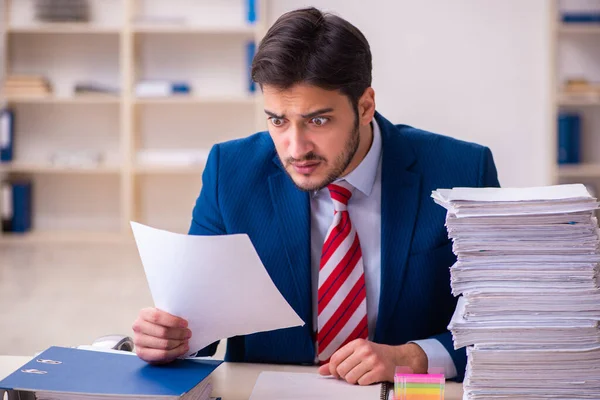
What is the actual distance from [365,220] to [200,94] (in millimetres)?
4446

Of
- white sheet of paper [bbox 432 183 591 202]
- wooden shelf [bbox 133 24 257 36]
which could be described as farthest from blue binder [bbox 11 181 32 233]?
white sheet of paper [bbox 432 183 591 202]

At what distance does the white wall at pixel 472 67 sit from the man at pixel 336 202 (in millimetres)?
4170

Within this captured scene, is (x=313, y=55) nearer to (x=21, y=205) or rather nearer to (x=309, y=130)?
(x=309, y=130)

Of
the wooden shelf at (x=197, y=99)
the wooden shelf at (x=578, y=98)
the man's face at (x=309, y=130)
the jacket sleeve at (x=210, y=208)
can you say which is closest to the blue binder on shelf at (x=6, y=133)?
the wooden shelf at (x=197, y=99)

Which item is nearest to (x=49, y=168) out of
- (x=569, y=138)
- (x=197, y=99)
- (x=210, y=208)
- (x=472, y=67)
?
(x=197, y=99)

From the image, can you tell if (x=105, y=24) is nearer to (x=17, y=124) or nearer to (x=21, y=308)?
(x=17, y=124)

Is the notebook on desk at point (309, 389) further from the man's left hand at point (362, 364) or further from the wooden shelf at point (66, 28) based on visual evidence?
the wooden shelf at point (66, 28)

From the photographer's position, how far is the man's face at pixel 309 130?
5.10 feet

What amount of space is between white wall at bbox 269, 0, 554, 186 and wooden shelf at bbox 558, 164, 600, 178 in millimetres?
261

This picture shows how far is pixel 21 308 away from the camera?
4242mm

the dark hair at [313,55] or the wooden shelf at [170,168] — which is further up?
the dark hair at [313,55]

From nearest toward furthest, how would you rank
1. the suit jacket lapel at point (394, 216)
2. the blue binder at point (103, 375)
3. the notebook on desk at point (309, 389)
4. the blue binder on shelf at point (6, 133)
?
the blue binder at point (103, 375) < the notebook on desk at point (309, 389) < the suit jacket lapel at point (394, 216) < the blue binder on shelf at point (6, 133)

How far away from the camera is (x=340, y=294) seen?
65.6 inches

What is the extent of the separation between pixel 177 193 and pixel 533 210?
5.16 meters
